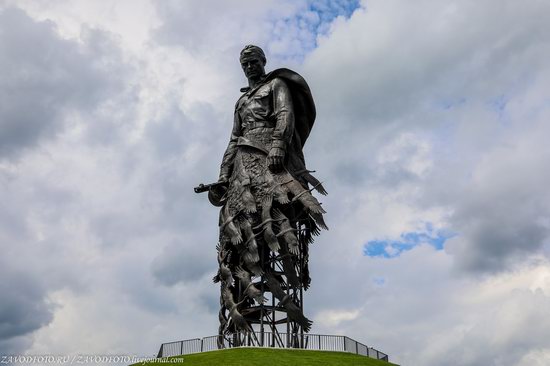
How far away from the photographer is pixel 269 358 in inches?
1335

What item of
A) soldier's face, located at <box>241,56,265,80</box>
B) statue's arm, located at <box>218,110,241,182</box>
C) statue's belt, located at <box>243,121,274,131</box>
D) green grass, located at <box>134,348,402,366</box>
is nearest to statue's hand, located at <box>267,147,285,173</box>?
statue's belt, located at <box>243,121,274,131</box>

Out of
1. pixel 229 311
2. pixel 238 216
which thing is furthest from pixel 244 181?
pixel 229 311

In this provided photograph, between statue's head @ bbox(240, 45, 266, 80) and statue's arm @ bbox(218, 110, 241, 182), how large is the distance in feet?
8.33

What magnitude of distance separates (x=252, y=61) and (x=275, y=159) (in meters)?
6.81

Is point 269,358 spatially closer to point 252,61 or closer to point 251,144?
point 251,144

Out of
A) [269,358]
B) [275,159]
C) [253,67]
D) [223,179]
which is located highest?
[253,67]

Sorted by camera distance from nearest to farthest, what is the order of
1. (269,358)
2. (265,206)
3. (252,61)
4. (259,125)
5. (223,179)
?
(269,358) → (265,206) → (259,125) → (223,179) → (252,61)

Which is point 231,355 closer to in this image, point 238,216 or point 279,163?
point 238,216

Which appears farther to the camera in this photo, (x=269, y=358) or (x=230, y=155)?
(x=230, y=155)

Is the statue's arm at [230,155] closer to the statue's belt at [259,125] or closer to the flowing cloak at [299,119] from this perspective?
the statue's belt at [259,125]

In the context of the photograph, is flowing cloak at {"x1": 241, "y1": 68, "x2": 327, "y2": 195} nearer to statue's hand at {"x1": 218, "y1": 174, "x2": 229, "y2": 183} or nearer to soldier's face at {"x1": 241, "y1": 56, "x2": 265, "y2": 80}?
soldier's face at {"x1": 241, "y1": 56, "x2": 265, "y2": 80}

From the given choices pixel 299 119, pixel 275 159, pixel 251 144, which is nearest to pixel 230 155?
pixel 251 144

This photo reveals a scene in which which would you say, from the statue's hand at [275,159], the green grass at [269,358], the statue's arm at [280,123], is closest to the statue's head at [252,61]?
the statue's arm at [280,123]

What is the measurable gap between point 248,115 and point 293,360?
14.6 meters
